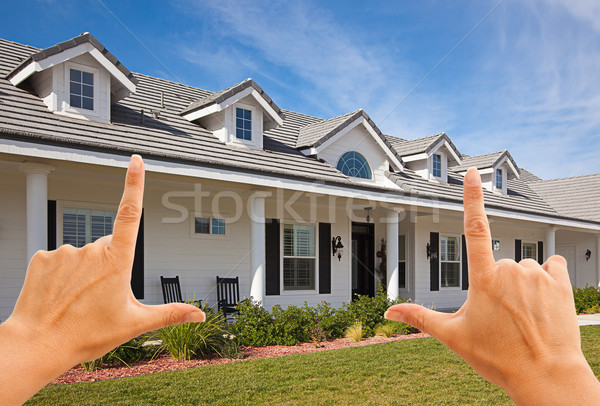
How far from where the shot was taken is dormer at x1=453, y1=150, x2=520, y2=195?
56.9 ft

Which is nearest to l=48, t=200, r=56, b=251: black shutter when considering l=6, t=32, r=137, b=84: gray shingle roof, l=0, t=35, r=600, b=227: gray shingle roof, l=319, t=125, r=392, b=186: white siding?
l=0, t=35, r=600, b=227: gray shingle roof

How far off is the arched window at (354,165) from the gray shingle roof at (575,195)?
41.0 ft

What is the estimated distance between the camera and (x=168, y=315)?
1.04 meters

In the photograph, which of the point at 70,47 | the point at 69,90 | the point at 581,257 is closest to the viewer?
the point at 70,47

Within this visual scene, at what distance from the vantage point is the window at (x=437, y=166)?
1571 centimetres

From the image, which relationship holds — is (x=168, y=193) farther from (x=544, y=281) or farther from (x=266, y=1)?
(x=544, y=281)

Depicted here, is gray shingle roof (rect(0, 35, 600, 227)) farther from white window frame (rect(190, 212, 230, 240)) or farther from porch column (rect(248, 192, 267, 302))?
white window frame (rect(190, 212, 230, 240))

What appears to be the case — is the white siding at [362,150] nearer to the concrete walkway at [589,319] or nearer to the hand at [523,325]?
the concrete walkway at [589,319]

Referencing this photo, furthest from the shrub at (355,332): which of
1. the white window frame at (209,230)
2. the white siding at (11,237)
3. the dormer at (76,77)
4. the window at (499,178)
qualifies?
the window at (499,178)

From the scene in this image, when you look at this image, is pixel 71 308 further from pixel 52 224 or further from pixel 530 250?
pixel 530 250

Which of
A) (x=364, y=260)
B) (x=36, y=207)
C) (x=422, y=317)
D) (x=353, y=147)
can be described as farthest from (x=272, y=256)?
(x=422, y=317)

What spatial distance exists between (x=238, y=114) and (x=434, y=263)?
8.74 metres

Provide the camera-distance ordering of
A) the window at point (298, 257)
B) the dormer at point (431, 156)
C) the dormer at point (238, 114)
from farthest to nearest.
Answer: the dormer at point (431, 156) → the window at point (298, 257) → the dormer at point (238, 114)

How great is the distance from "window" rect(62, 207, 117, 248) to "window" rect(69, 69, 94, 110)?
213 centimetres
